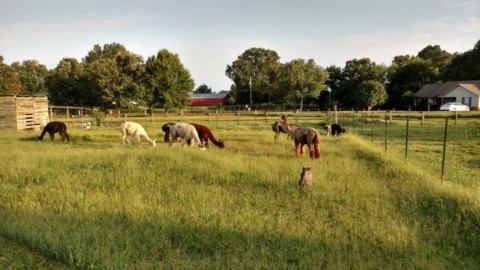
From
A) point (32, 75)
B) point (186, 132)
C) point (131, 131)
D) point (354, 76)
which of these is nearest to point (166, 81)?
point (354, 76)

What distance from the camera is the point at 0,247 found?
5.63 metres

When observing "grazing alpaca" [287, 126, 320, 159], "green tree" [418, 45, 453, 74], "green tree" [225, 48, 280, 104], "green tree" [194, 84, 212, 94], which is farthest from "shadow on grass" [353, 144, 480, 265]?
"green tree" [194, 84, 212, 94]

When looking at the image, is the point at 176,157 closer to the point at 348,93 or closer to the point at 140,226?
the point at 140,226

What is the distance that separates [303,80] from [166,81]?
2616cm

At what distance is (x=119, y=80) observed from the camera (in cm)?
5103

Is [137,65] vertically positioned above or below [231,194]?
above

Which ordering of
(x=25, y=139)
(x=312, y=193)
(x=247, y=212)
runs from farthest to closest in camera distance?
(x=25, y=139)
(x=312, y=193)
(x=247, y=212)

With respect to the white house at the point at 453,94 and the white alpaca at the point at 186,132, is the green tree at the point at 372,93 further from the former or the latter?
the white alpaca at the point at 186,132

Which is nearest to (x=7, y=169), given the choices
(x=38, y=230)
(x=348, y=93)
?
(x=38, y=230)

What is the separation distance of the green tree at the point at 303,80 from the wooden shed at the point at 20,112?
45803mm

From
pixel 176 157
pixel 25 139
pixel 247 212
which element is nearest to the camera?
pixel 247 212

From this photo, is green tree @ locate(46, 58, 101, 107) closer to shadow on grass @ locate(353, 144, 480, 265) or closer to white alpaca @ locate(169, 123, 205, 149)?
white alpaca @ locate(169, 123, 205, 149)

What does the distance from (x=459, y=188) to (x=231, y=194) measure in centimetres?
470

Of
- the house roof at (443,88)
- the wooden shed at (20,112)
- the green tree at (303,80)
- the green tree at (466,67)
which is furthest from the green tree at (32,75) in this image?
the green tree at (466,67)
